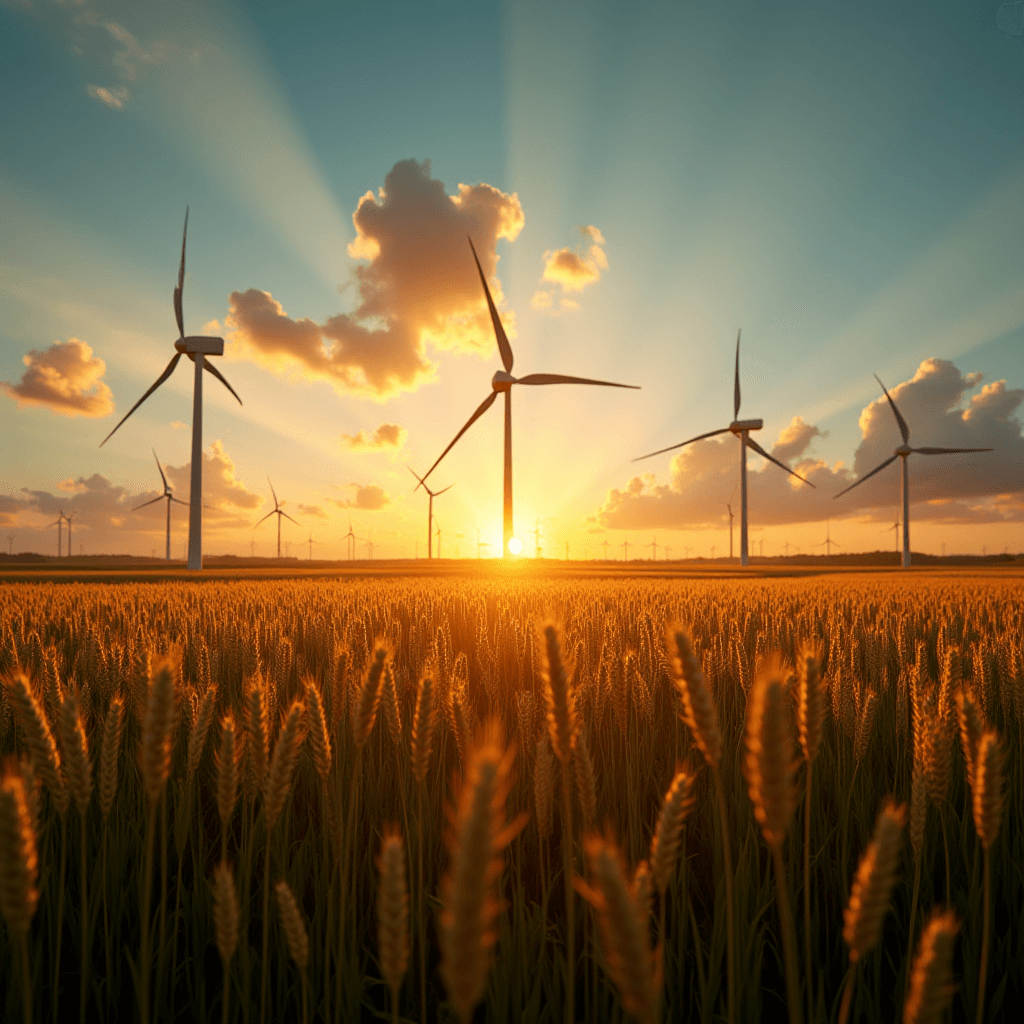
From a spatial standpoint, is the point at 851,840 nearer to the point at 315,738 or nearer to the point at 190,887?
the point at 315,738

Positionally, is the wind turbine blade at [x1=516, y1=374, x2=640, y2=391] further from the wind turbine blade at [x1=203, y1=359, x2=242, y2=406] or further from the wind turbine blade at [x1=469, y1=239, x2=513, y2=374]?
the wind turbine blade at [x1=203, y1=359, x2=242, y2=406]

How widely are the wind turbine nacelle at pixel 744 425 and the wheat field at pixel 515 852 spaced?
74171 millimetres

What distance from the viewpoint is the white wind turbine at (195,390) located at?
46.9m

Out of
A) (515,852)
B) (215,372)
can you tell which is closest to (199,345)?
(215,372)

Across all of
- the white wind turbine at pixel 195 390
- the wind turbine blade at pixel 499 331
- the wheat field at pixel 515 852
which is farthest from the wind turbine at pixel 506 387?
the wheat field at pixel 515 852

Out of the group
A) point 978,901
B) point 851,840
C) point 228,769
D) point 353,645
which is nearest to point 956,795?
point 851,840

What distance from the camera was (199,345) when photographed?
50312 millimetres

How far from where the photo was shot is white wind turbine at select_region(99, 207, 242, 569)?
46.9 metres

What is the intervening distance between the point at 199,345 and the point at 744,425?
196 feet

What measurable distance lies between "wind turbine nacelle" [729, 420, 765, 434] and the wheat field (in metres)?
74.2

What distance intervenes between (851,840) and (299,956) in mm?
2679

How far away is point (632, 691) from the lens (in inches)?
151

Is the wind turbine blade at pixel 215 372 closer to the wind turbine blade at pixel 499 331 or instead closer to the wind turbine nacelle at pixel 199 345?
the wind turbine nacelle at pixel 199 345

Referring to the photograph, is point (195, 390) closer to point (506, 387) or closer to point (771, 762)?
point (506, 387)
